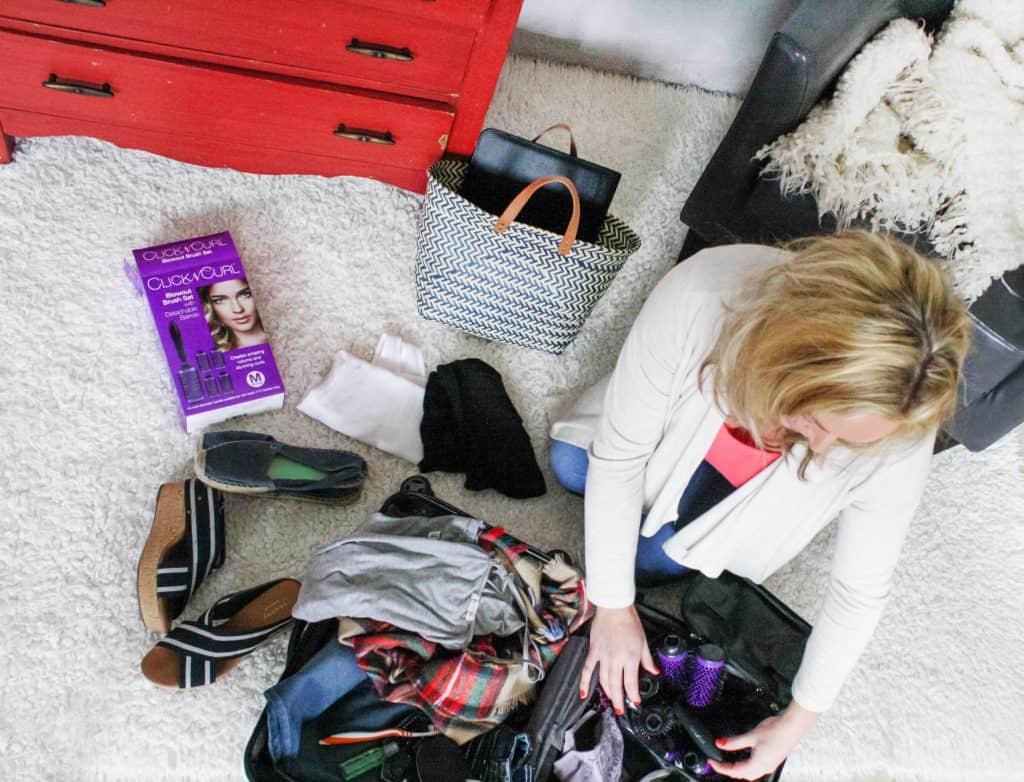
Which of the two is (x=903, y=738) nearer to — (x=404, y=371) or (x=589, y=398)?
(x=589, y=398)

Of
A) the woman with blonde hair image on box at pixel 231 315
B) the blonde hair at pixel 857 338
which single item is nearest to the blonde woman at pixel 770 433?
the blonde hair at pixel 857 338

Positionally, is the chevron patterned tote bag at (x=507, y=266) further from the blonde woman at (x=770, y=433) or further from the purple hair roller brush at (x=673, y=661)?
the purple hair roller brush at (x=673, y=661)

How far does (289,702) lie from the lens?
119 cm

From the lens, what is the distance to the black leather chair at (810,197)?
54.3 inches

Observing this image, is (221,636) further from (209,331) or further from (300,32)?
(300,32)

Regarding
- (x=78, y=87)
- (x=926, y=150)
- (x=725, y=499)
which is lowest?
(x=725, y=499)

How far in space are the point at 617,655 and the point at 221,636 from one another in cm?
56

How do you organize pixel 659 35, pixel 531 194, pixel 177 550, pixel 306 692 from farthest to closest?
pixel 659 35 < pixel 531 194 < pixel 177 550 < pixel 306 692

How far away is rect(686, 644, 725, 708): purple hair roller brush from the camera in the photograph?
50.9 inches

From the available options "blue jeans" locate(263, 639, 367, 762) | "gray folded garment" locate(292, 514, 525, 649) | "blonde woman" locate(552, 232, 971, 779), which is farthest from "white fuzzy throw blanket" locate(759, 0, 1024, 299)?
"blue jeans" locate(263, 639, 367, 762)

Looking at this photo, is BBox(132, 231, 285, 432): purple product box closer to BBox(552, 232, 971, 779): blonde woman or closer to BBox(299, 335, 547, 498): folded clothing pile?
BBox(299, 335, 547, 498): folded clothing pile

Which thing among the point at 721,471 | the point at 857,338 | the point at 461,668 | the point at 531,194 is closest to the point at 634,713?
the point at 461,668

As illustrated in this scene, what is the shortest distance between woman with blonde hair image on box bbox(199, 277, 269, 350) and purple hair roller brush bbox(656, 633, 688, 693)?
0.81 m

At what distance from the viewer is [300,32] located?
136 cm
